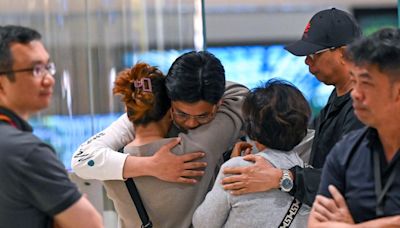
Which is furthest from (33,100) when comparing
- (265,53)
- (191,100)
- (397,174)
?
(265,53)

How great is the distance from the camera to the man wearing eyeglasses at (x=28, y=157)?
2.35 m

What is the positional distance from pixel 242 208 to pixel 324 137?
444 mm

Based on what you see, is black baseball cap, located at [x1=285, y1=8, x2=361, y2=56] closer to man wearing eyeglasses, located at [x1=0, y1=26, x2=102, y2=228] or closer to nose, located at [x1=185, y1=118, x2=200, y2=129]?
nose, located at [x1=185, y1=118, x2=200, y2=129]

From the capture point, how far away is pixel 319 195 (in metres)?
2.52

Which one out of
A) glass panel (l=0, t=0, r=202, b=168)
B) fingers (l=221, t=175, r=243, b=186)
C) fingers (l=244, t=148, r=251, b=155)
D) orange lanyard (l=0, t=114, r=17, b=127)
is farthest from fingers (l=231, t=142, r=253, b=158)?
Result: glass panel (l=0, t=0, r=202, b=168)

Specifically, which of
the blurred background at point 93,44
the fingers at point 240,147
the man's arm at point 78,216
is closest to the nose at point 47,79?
the man's arm at point 78,216

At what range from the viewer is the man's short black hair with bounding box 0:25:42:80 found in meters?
2.45

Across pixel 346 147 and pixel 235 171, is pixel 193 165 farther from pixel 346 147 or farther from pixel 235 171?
pixel 346 147

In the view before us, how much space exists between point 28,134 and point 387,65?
1.05 m

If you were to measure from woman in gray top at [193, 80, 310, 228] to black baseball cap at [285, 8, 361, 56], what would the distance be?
367 millimetres

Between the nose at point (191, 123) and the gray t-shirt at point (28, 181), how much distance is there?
28.0 inches

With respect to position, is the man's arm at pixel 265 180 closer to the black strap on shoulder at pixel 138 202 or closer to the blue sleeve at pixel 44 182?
the black strap on shoulder at pixel 138 202

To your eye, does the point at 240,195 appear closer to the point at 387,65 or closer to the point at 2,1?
the point at 387,65

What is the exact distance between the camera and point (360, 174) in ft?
7.93
